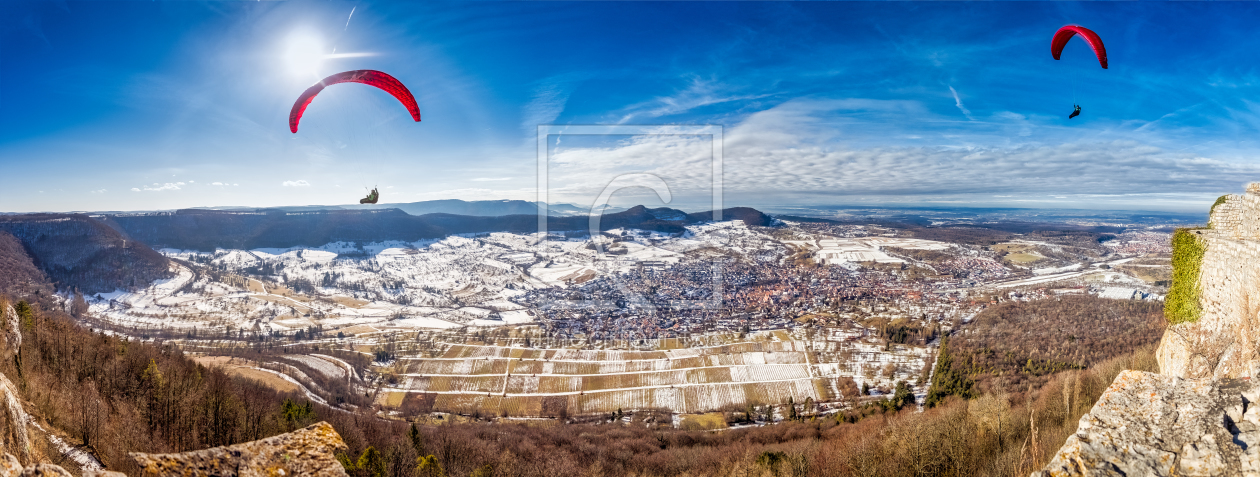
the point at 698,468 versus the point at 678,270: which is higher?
the point at 678,270

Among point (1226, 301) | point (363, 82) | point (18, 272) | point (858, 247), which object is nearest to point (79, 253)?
point (18, 272)

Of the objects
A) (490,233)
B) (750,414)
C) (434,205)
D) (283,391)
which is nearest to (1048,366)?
(750,414)

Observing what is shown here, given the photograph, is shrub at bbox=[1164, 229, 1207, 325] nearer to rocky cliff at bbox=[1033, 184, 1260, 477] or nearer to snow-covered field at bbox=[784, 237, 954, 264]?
rocky cliff at bbox=[1033, 184, 1260, 477]

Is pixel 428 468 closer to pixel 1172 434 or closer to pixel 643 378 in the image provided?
pixel 1172 434

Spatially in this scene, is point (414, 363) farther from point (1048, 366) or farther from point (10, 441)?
point (1048, 366)

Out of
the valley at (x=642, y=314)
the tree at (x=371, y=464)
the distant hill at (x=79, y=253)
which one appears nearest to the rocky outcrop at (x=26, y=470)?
the tree at (x=371, y=464)

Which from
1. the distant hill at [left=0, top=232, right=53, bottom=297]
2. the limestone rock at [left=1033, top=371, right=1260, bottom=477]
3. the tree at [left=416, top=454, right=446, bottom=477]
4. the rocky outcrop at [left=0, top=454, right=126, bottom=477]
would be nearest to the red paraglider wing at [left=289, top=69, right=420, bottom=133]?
the rocky outcrop at [left=0, top=454, right=126, bottom=477]

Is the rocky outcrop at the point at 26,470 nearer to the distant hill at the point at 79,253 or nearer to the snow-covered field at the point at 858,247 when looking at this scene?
the snow-covered field at the point at 858,247
